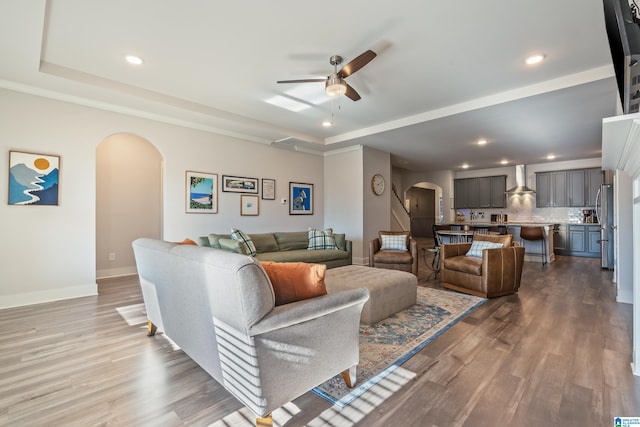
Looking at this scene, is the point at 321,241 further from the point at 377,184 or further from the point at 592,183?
the point at 592,183

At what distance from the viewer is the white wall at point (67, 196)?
341 cm

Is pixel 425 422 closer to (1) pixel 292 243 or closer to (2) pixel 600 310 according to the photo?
(2) pixel 600 310

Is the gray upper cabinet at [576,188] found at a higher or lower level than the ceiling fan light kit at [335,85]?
lower

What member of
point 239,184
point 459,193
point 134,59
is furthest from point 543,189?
point 134,59

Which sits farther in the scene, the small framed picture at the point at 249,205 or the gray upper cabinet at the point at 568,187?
the gray upper cabinet at the point at 568,187

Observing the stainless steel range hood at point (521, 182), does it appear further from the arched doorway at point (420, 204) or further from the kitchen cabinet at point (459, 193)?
the arched doorway at point (420, 204)

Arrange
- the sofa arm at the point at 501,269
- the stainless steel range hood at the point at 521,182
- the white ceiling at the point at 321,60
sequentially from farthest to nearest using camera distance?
1. the stainless steel range hood at the point at 521,182
2. the sofa arm at the point at 501,269
3. the white ceiling at the point at 321,60

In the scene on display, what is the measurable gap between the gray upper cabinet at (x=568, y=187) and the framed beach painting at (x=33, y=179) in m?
10.6

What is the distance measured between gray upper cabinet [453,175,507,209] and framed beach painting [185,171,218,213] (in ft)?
25.7

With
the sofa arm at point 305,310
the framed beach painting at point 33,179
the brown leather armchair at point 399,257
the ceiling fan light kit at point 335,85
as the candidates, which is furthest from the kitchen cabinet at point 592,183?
the framed beach painting at point 33,179

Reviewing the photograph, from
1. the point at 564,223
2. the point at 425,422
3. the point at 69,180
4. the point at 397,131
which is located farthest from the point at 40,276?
the point at 564,223

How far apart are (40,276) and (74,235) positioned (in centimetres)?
59

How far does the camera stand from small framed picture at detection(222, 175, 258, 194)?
5.27m

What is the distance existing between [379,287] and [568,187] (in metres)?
7.85
